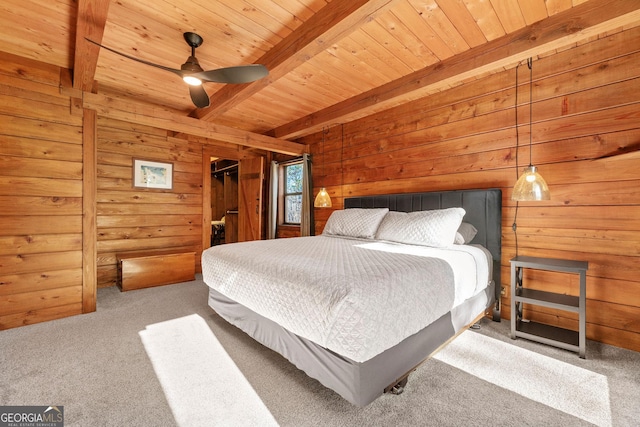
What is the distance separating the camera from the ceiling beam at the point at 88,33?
1617 mm

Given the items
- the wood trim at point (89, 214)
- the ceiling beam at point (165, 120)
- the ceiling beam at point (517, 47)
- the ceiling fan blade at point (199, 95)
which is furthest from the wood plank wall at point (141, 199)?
the ceiling beam at point (517, 47)

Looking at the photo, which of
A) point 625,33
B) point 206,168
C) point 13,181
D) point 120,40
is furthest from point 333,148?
point 13,181

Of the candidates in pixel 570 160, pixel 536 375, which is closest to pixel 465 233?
pixel 570 160

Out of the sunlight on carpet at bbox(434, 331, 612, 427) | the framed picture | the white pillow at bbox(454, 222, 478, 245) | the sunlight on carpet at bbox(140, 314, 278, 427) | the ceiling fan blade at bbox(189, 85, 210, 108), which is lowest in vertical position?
the sunlight on carpet at bbox(434, 331, 612, 427)

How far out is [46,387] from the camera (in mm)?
1543

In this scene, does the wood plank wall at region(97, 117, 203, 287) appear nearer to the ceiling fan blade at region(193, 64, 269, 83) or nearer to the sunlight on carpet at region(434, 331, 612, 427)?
the ceiling fan blade at region(193, 64, 269, 83)

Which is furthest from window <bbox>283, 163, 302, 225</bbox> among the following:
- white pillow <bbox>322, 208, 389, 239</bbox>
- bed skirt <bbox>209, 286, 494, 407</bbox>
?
bed skirt <bbox>209, 286, 494, 407</bbox>

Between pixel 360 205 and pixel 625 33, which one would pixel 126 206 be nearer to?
pixel 360 205

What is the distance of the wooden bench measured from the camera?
345cm

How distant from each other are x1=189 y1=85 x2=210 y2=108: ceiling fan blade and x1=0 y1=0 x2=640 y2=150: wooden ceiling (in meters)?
0.36

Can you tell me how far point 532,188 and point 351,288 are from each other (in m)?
1.80

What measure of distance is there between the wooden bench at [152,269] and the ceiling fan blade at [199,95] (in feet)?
7.47

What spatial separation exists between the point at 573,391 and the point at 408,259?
1.16 metres

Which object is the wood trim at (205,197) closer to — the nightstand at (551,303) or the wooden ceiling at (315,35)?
the wooden ceiling at (315,35)
